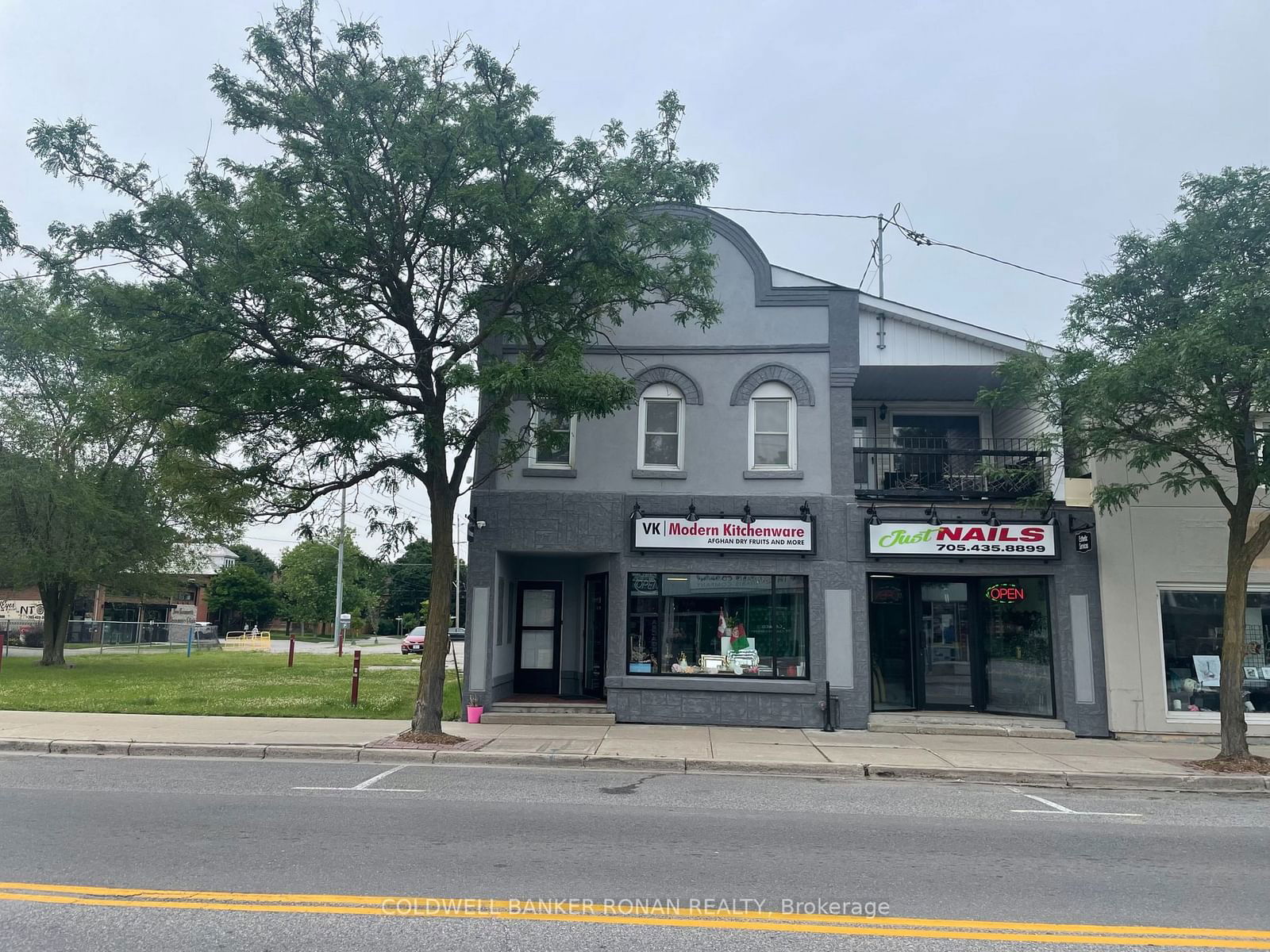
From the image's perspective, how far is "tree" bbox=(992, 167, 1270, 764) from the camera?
11.3m

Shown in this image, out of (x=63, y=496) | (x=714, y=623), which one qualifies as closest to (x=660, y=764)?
(x=714, y=623)

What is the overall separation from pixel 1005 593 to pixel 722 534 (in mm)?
5093

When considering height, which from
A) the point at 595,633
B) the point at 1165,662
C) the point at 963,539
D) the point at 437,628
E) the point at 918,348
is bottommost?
the point at 1165,662

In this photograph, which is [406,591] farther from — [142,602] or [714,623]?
[714,623]

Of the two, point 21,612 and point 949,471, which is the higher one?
point 949,471

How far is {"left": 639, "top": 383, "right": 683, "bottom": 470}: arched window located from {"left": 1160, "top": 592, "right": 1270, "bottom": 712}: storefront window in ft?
27.4

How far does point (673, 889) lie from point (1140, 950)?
2691mm

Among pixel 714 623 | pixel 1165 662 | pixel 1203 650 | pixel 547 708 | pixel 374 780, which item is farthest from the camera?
pixel 714 623

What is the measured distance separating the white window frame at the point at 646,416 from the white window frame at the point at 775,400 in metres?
1.17

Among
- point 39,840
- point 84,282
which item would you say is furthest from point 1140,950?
point 84,282

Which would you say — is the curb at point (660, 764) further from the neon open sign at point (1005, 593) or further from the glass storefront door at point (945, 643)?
the neon open sign at point (1005, 593)

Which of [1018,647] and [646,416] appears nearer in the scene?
[1018,647]

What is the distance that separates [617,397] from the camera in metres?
12.9

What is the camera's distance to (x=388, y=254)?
13.0m
